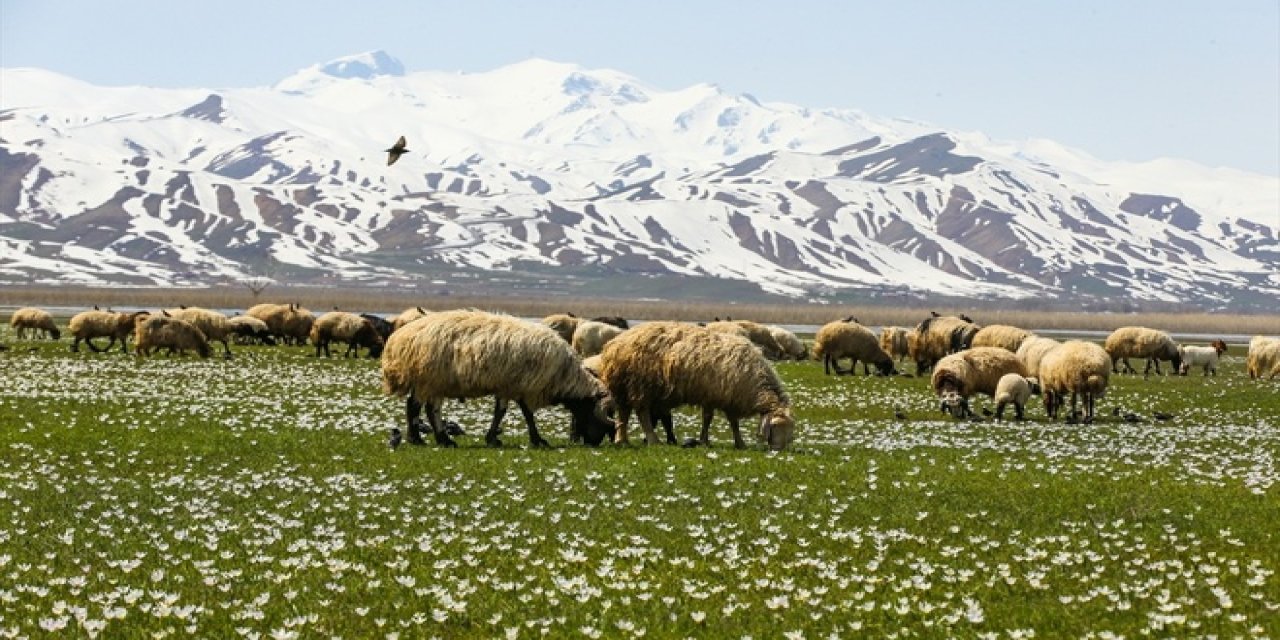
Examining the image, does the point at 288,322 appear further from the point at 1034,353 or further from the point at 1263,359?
the point at 1263,359

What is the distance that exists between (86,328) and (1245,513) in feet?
167

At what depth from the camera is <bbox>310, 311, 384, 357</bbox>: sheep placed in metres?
61.5

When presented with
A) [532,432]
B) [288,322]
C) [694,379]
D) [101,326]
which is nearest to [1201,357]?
[694,379]

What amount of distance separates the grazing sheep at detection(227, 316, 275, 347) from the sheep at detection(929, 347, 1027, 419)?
136 ft

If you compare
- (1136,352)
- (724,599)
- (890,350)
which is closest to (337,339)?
(890,350)

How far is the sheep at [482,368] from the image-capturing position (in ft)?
79.3

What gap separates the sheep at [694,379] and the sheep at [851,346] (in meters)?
28.6

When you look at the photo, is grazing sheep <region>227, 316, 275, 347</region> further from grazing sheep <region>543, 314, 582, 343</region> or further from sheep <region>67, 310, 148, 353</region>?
grazing sheep <region>543, 314, 582, 343</region>

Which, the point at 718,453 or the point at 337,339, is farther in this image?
the point at 337,339

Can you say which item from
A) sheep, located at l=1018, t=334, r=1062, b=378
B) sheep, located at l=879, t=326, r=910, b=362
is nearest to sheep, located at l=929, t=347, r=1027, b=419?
sheep, located at l=1018, t=334, r=1062, b=378

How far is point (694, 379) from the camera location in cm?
2506

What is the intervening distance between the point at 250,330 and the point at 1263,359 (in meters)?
49.5

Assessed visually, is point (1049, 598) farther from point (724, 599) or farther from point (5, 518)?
point (5, 518)

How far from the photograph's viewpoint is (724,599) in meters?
12.9
